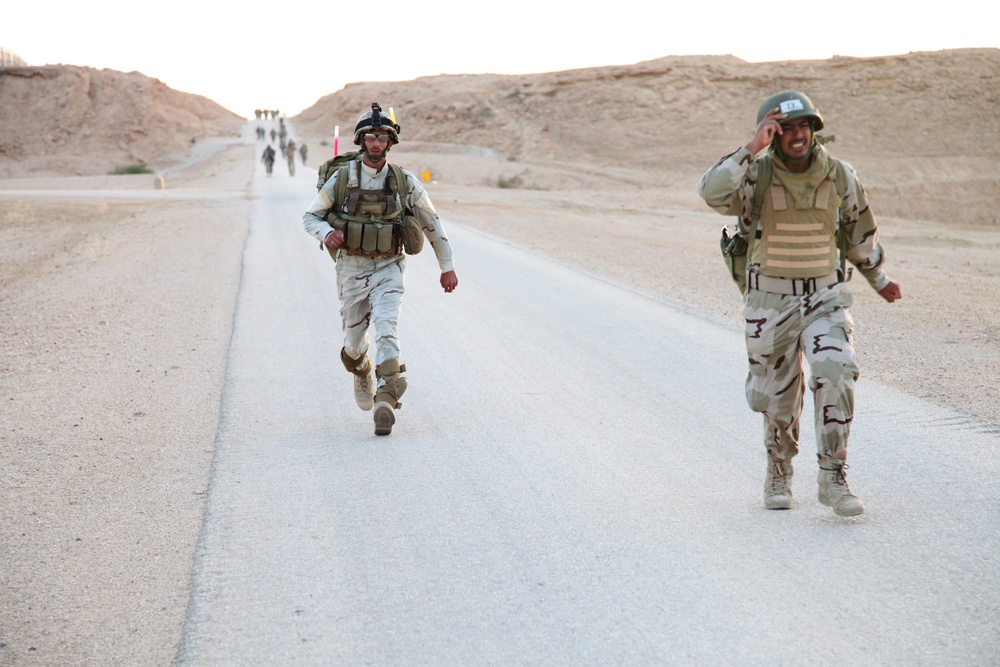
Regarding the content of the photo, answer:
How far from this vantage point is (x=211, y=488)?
5457 mm

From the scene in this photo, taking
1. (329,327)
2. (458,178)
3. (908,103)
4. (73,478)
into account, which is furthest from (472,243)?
(908,103)

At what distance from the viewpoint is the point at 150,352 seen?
31.1 feet

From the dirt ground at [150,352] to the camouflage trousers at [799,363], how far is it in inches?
96.7

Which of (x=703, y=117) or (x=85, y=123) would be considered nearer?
(x=703, y=117)

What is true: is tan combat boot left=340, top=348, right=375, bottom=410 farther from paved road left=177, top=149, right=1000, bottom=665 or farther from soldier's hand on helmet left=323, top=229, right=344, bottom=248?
soldier's hand on helmet left=323, top=229, right=344, bottom=248

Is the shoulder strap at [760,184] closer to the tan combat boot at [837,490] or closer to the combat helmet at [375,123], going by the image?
the tan combat boot at [837,490]

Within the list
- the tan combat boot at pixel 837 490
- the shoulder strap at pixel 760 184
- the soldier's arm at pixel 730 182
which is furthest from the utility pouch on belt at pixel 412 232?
the tan combat boot at pixel 837 490

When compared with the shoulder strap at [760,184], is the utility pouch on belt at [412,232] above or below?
below

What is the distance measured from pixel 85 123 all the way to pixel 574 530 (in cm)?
9503

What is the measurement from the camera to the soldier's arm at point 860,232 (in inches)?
183

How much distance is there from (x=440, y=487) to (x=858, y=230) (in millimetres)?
2531

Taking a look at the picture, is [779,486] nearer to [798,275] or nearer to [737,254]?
[798,275]

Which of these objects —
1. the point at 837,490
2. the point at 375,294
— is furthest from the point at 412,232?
the point at 837,490

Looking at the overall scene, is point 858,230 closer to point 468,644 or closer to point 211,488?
point 468,644
